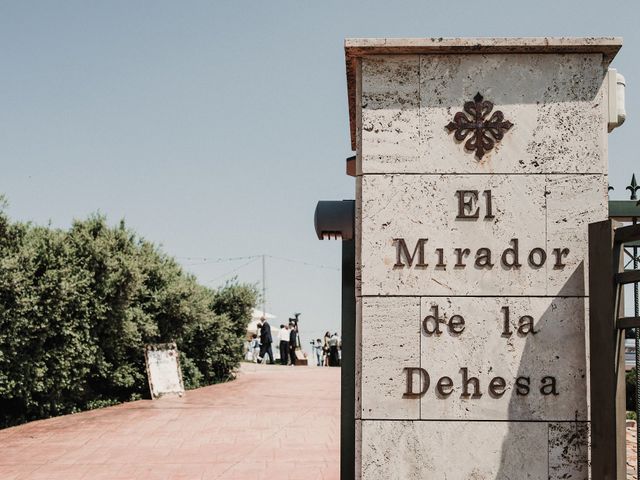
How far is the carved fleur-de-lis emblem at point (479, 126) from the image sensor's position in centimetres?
429

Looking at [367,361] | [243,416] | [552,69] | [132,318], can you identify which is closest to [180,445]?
[243,416]

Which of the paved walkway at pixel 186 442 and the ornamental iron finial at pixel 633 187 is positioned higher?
the ornamental iron finial at pixel 633 187

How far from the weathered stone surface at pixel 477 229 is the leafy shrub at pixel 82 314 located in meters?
7.52

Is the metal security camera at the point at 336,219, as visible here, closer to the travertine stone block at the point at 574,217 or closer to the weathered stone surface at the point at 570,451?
the travertine stone block at the point at 574,217

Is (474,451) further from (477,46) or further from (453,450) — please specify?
(477,46)

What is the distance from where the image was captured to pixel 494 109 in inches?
170

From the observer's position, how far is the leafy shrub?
10.8m

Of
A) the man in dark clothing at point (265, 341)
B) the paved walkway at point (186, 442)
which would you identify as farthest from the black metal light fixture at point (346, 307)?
the man in dark clothing at point (265, 341)

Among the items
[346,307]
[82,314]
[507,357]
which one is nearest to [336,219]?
[346,307]

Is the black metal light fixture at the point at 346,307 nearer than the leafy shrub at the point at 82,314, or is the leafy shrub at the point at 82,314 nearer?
the black metal light fixture at the point at 346,307

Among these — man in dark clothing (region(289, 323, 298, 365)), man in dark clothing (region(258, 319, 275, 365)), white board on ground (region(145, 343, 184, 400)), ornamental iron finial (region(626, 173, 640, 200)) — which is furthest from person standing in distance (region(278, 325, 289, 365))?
ornamental iron finial (region(626, 173, 640, 200))

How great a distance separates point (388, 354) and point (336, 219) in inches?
31.7

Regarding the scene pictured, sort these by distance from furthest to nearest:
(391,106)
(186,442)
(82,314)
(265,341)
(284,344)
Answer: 1. (284,344)
2. (265,341)
3. (82,314)
4. (186,442)
5. (391,106)

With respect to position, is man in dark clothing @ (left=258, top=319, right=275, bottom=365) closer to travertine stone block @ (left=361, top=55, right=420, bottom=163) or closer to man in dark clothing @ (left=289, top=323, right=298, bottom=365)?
man in dark clothing @ (left=289, top=323, right=298, bottom=365)
